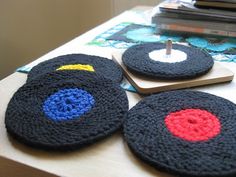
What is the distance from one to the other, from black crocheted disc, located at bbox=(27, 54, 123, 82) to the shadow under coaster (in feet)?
0.07

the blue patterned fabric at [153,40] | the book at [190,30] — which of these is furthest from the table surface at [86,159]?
the book at [190,30]

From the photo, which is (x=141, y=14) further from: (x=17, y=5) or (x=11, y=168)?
(x=11, y=168)

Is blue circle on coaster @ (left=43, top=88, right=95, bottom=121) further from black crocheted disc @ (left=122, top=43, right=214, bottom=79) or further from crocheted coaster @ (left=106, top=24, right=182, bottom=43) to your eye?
crocheted coaster @ (left=106, top=24, right=182, bottom=43)

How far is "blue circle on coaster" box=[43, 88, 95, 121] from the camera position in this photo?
0.41 m

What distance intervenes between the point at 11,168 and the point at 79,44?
1.35 ft

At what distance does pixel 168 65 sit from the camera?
0.55 meters

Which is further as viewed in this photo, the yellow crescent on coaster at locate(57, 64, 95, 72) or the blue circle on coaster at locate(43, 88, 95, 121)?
the yellow crescent on coaster at locate(57, 64, 95, 72)

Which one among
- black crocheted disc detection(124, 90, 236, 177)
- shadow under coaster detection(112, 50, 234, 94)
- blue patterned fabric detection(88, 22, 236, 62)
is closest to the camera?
black crocheted disc detection(124, 90, 236, 177)

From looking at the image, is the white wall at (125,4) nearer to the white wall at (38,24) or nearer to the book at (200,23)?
the white wall at (38,24)

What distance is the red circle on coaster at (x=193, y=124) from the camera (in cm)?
38

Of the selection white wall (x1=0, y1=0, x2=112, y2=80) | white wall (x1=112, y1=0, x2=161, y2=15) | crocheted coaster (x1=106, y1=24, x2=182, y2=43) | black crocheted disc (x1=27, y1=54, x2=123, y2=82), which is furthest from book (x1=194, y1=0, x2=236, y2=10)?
white wall (x1=0, y1=0, x2=112, y2=80)

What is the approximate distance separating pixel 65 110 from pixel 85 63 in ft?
0.54

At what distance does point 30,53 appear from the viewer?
1.33 m

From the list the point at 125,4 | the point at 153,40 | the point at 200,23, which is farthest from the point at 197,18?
the point at 125,4
